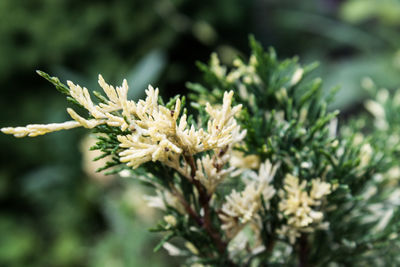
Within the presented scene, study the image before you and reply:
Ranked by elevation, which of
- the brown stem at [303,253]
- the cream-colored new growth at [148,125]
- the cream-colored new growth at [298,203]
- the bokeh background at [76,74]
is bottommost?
the brown stem at [303,253]

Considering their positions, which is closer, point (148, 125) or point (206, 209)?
point (148, 125)

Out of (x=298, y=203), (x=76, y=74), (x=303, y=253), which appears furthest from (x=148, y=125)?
(x=76, y=74)

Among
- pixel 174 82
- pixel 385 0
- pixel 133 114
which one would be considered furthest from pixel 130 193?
pixel 385 0

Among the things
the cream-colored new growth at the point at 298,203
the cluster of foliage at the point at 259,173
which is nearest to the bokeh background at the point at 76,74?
the cluster of foliage at the point at 259,173

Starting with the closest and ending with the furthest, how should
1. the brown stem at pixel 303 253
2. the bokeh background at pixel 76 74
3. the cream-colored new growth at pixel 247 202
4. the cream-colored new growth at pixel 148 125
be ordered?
1. the cream-colored new growth at pixel 148 125
2. the cream-colored new growth at pixel 247 202
3. the brown stem at pixel 303 253
4. the bokeh background at pixel 76 74

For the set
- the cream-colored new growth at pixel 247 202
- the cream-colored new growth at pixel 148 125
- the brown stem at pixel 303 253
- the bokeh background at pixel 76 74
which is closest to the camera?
the cream-colored new growth at pixel 148 125

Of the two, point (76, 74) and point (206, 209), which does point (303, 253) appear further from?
point (76, 74)

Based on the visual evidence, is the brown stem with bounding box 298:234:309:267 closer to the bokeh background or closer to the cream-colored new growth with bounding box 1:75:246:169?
the cream-colored new growth with bounding box 1:75:246:169

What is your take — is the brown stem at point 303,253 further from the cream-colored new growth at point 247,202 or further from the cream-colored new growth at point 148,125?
the cream-colored new growth at point 148,125

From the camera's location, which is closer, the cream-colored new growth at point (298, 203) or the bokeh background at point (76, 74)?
the cream-colored new growth at point (298, 203)
